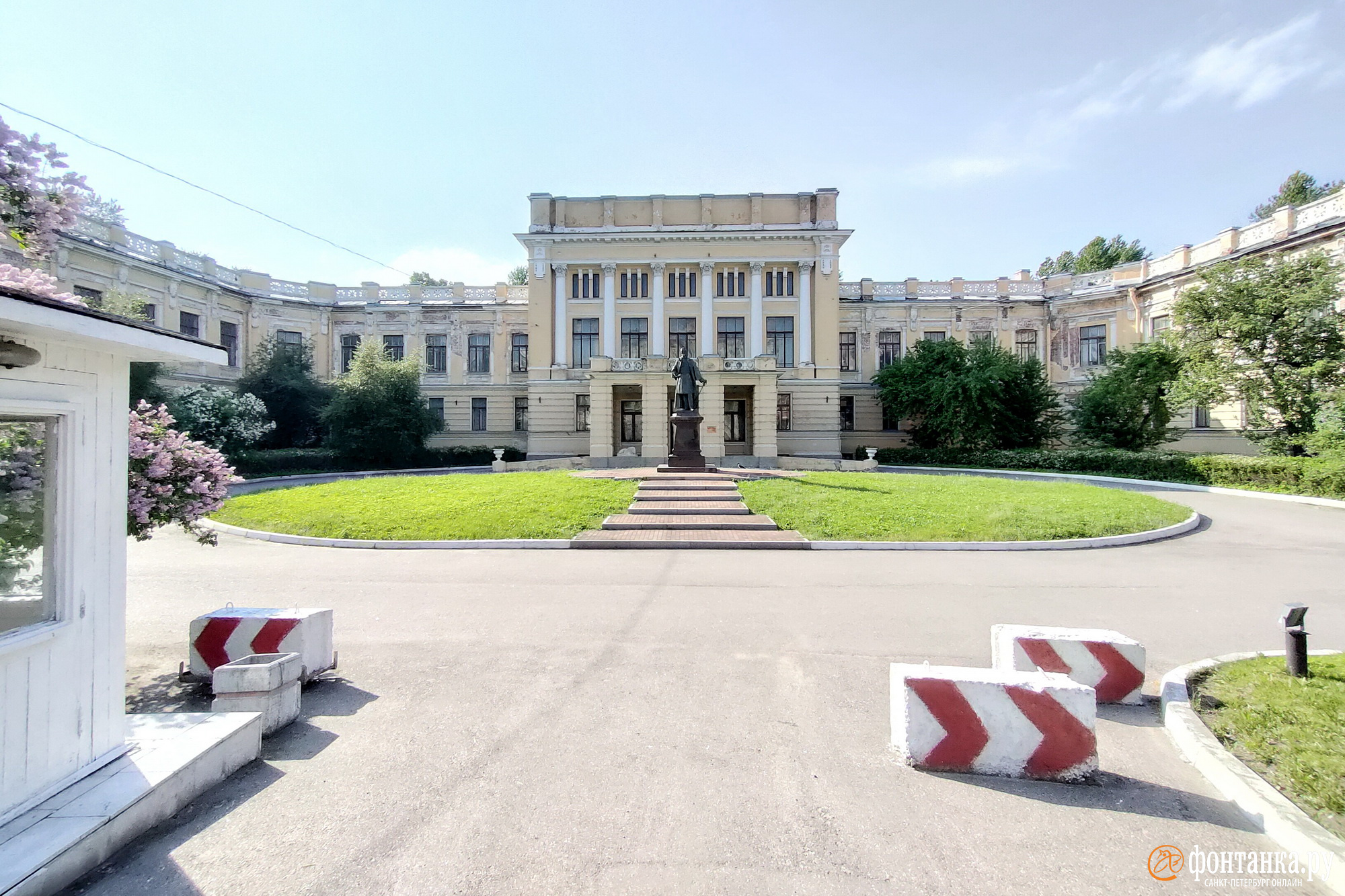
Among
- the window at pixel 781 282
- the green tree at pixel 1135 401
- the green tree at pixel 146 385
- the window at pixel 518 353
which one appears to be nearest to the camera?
the green tree at pixel 146 385

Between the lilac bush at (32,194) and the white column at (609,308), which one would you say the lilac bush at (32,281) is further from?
the white column at (609,308)

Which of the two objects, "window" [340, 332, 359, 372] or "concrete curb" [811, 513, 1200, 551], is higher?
"window" [340, 332, 359, 372]

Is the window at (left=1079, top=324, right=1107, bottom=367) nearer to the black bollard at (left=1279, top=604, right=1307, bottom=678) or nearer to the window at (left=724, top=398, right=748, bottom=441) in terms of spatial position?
the window at (left=724, top=398, right=748, bottom=441)

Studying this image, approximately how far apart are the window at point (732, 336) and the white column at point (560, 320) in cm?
958

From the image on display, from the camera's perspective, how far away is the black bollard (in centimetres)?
450

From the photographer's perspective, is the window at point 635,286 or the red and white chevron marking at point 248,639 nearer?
the red and white chevron marking at point 248,639

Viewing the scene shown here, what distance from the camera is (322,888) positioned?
103 inches

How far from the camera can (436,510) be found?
14180mm

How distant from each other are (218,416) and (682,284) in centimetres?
2517

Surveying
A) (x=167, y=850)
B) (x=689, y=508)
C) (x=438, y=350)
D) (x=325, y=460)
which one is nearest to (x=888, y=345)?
(x=689, y=508)

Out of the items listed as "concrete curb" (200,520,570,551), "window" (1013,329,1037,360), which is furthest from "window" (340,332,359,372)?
"window" (1013,329,1037,360)

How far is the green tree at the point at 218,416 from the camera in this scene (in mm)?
26672

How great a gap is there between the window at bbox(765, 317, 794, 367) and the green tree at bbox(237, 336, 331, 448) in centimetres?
2611

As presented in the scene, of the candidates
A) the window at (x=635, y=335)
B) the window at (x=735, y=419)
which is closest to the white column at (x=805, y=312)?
the window at (x=735, y=419)
